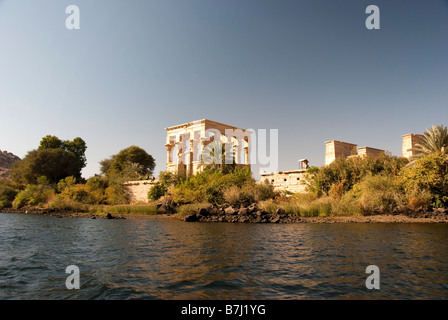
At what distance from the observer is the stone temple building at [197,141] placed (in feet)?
99.4

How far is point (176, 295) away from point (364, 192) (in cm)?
1546

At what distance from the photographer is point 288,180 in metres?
22.6

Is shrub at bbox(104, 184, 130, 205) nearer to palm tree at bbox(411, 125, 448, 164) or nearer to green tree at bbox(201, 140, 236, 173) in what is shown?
green tree at bbox(201, 140, 236, 173)

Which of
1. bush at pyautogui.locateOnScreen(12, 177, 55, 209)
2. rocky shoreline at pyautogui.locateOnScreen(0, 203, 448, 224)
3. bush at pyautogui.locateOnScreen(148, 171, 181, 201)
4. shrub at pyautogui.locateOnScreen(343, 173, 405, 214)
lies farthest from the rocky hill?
shrub at pyautogui.locateOnScreen(343, 173, 405, 214)

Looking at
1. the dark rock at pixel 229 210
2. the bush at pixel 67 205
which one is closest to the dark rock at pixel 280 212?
the dark rock at pixel 229 210

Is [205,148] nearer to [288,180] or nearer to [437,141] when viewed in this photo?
[288,180]

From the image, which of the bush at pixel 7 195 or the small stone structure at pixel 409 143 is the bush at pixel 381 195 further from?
the bush at pixel 7 195

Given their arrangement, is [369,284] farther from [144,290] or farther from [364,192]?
[364,192]

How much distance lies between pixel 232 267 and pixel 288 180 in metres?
16.7

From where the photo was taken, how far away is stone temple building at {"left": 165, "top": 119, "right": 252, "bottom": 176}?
30297 mm

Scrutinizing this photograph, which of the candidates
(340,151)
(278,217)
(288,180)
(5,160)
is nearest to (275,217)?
(278,217)

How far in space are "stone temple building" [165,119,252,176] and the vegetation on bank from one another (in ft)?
9.63
